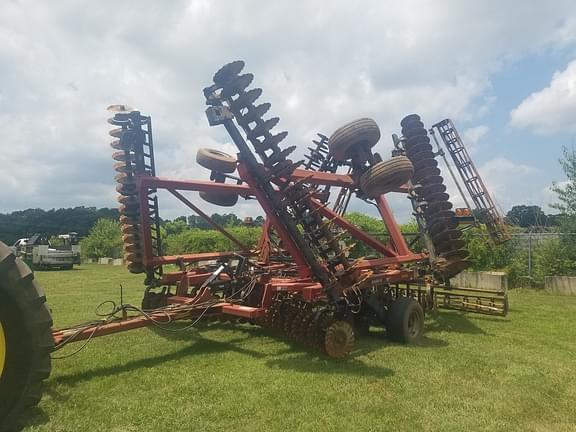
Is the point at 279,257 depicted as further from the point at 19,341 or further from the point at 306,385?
the point at 19,341

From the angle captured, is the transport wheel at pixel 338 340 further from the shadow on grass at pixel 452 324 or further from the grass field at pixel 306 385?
the shadow on grass at pixel 452 324

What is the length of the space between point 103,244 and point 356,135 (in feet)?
108

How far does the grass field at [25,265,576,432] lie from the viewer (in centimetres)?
412

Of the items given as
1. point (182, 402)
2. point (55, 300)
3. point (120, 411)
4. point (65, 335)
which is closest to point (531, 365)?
point (182, 402)

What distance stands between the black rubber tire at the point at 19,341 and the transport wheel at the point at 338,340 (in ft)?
10.8

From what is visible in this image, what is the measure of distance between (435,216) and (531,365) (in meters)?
4.27

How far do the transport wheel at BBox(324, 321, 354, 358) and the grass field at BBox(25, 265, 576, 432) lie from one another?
0.15 meters

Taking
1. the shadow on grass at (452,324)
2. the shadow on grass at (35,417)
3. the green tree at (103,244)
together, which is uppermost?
the green tree at (103,244)

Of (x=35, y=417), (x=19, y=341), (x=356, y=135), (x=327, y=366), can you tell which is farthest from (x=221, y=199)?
(x=19, y=341)

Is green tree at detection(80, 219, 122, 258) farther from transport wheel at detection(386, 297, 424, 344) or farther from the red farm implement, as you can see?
transport wheel at detection(386, 297, 424, 344)

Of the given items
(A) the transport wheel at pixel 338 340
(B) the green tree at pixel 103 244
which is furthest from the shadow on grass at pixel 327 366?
(B) the green tree at pixel 103 244

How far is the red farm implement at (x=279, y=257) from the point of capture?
3688 millimetres

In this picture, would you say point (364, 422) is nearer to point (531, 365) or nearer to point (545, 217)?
point (531, 365)

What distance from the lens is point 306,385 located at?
16.6 feet
